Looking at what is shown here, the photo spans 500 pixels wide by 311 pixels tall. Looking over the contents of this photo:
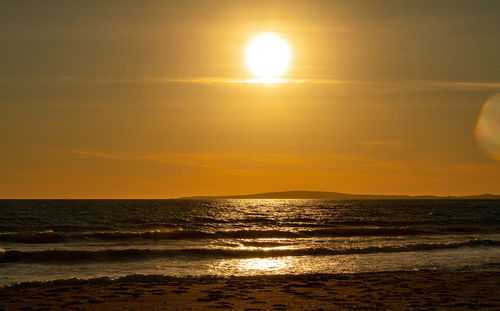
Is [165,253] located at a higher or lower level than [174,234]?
lower

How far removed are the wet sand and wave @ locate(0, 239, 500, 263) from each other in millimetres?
9247

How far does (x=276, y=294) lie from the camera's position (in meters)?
15.7

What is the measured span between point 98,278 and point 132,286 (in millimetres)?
2371

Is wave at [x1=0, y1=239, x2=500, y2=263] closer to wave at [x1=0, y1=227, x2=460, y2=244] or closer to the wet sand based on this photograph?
the wet sand

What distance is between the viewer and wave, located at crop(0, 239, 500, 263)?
87.8ft

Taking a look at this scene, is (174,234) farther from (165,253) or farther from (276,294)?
(276,294)

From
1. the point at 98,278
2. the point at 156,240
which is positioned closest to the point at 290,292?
the point at 98,278

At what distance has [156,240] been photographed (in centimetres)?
3831

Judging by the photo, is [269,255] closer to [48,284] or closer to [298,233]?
[48,284]

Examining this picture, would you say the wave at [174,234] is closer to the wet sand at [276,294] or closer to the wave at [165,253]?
the wave at [165,253]

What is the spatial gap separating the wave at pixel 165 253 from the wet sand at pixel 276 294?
9.25m

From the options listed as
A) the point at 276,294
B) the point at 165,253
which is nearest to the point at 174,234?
the point at 165,253

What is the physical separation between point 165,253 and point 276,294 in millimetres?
14680

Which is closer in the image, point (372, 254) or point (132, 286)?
point (132, 286)
